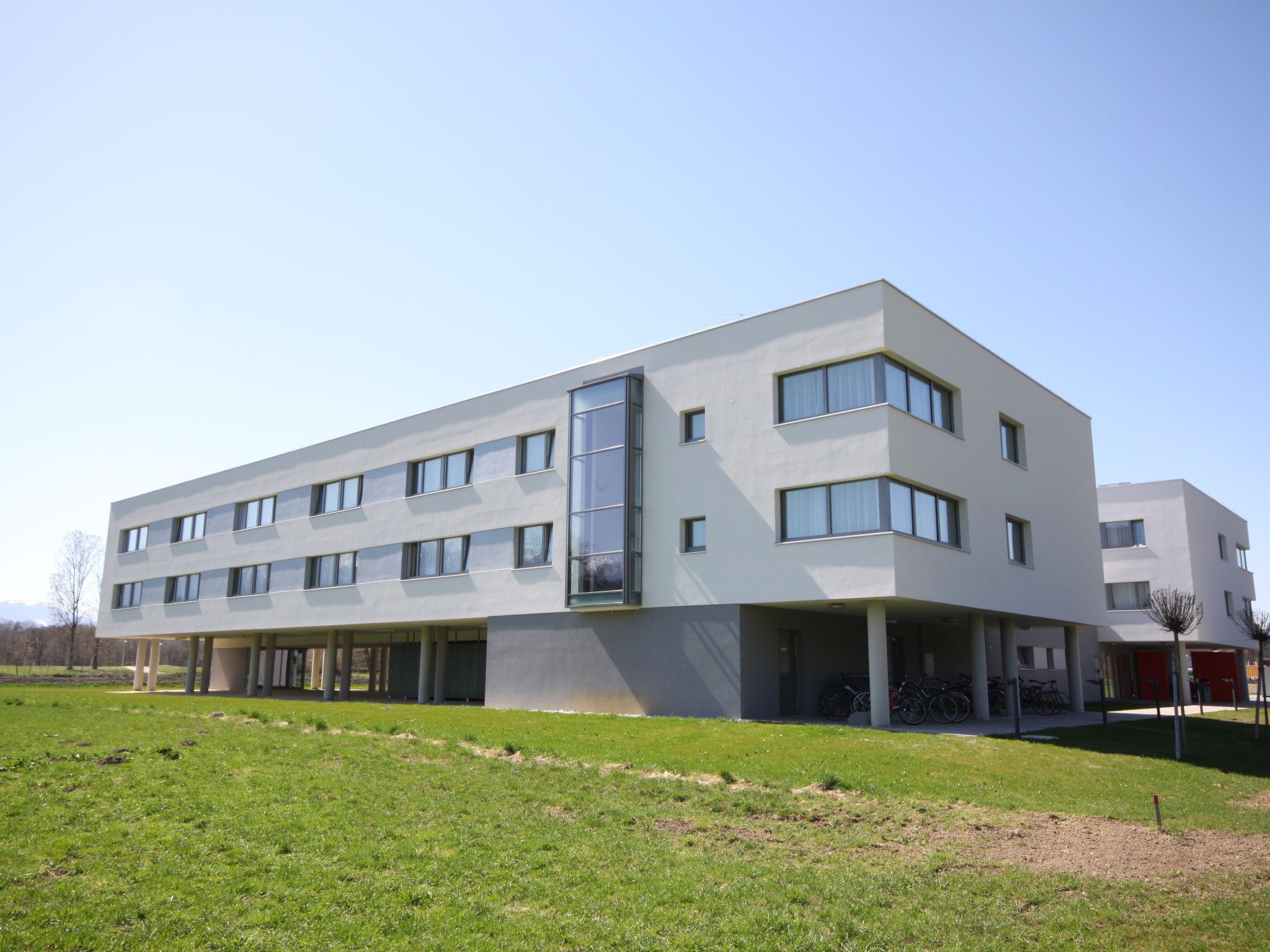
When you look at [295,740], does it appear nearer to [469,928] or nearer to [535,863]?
[535,863]

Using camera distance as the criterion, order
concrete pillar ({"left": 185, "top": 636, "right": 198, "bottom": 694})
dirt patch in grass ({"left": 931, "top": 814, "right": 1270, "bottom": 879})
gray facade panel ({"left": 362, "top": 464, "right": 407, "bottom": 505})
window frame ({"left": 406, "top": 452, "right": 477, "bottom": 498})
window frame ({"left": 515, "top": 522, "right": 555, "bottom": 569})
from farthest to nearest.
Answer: concrete pillar ({"left": 185, "top": 636, "right": 198, "bottom": 694}), gray facade panel ({"left": 362, "top": 464, "right": 407, "bottom": 505}), window frame ({"left": 406, "top": 452, "right": 477, "bottom": 498}), window frame ({"left": 515, "top": 522, "right": 555, "bottom": 569}), dirt patch in grass ({"left": 931, "top": 814, "right": 1270, "bottom": 879})

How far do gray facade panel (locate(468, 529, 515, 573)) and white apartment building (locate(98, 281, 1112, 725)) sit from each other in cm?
7

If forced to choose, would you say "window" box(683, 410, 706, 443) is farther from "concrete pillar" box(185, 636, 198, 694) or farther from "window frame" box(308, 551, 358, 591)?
"concrete pillar" box(185, 636, 198, 694)

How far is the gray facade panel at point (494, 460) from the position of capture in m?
29.8

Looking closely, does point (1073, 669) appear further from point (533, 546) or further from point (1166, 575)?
point (533, 546)

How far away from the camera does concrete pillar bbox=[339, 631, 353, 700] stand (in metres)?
38.2

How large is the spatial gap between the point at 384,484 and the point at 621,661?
538 inches

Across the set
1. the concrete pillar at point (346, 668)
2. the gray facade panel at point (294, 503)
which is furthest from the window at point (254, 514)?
the concrete pillar at point (346, 668)

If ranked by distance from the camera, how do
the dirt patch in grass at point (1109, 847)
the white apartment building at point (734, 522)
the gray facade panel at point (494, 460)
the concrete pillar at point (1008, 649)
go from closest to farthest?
the dirt patch in grass at point (1109, 847) → the white apartment building at point (734, 522) → the concrete pillar at point (1008, 649) → the gray facade panel at point (494, 460)

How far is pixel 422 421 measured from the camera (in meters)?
A: 33.2

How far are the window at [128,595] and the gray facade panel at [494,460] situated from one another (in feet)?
86.2

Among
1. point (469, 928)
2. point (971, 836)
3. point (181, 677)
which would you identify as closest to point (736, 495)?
point (971, 836)

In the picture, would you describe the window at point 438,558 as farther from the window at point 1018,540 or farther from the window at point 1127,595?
the window at point 1127,595

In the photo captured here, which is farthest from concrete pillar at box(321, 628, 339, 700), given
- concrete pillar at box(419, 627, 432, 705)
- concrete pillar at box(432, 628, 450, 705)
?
concrete pillar at box(419, 627, 432, 705)
